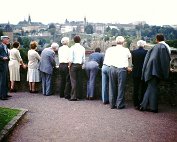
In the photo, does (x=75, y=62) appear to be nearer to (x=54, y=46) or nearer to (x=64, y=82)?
(x=64, y=82)

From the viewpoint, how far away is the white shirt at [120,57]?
9.05 m

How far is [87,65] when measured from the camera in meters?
10.4

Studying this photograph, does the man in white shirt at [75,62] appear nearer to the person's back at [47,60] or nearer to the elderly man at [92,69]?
the elderly man at [92,69]

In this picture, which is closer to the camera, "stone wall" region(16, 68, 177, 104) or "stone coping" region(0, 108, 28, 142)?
"stone coping" region(0, 108, 28, 142)

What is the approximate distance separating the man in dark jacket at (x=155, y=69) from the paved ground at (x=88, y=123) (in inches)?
15.5

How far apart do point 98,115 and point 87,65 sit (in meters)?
2.57

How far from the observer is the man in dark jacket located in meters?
8.59

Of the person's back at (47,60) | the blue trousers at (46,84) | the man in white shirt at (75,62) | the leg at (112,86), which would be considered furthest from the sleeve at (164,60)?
the blue trousers at (46,84)

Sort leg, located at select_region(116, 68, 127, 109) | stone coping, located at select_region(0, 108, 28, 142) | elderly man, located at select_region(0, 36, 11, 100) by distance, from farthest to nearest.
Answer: elderly man, located at select_region(0, 36, 11, 100) < leg, located at select_region(116, 68, 127, 109) < stone coping, located at select_region(0, 108, 28, 142)

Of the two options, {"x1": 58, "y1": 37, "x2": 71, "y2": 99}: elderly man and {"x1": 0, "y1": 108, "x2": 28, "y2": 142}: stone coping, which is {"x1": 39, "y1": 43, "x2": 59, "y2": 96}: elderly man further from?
{"x1": 0, "y1": 108, "x2": 28, "y2": 142}: stone coping

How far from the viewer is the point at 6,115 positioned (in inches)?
299

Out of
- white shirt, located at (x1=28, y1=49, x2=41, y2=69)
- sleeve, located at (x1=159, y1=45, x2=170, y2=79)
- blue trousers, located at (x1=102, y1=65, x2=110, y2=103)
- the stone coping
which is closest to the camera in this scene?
the stone coping

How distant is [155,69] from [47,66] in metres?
3.95

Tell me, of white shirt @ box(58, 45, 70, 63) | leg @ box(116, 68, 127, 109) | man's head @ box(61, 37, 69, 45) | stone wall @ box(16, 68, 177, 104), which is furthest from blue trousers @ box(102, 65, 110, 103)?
man's head @ box(61, 37, 69, 45)
